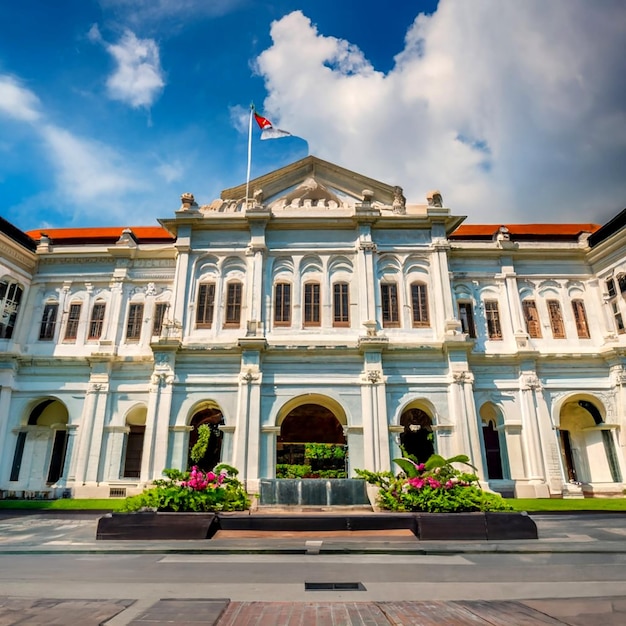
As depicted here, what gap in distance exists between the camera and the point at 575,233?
24.5m

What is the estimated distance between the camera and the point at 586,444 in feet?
69.9

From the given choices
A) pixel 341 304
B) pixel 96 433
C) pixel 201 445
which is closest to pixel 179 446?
pixel 201 445

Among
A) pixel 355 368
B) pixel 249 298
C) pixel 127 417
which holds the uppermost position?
pixel 249 298

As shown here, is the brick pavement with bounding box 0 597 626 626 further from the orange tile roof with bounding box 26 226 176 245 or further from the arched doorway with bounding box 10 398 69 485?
the orange tile roof with bounding box 26 226 176 245

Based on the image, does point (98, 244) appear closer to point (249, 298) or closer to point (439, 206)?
point (249, 298)

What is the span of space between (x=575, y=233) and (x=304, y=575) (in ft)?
79.3

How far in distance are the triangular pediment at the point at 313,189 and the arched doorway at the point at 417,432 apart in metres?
10.0

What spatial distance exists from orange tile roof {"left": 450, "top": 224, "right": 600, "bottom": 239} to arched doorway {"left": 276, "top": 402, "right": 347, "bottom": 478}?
11689 millimetres

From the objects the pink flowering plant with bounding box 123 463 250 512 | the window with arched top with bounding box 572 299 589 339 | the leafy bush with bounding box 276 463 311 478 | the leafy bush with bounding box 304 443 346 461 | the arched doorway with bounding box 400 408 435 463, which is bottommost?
the pink flowering plant with bounding box 123 463 250 512

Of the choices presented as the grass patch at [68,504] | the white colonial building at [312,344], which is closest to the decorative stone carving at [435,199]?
the white colonial building at [312,344]

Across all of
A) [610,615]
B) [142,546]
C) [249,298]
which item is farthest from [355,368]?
[610,615]

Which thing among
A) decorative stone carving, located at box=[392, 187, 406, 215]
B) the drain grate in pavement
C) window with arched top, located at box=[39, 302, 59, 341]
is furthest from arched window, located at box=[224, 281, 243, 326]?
the drain grate in pavement

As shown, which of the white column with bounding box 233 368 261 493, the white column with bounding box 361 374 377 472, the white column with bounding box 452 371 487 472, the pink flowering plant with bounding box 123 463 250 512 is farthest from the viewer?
the white column with bounding box 452 371 487 472

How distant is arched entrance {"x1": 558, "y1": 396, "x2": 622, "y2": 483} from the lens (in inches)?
798
